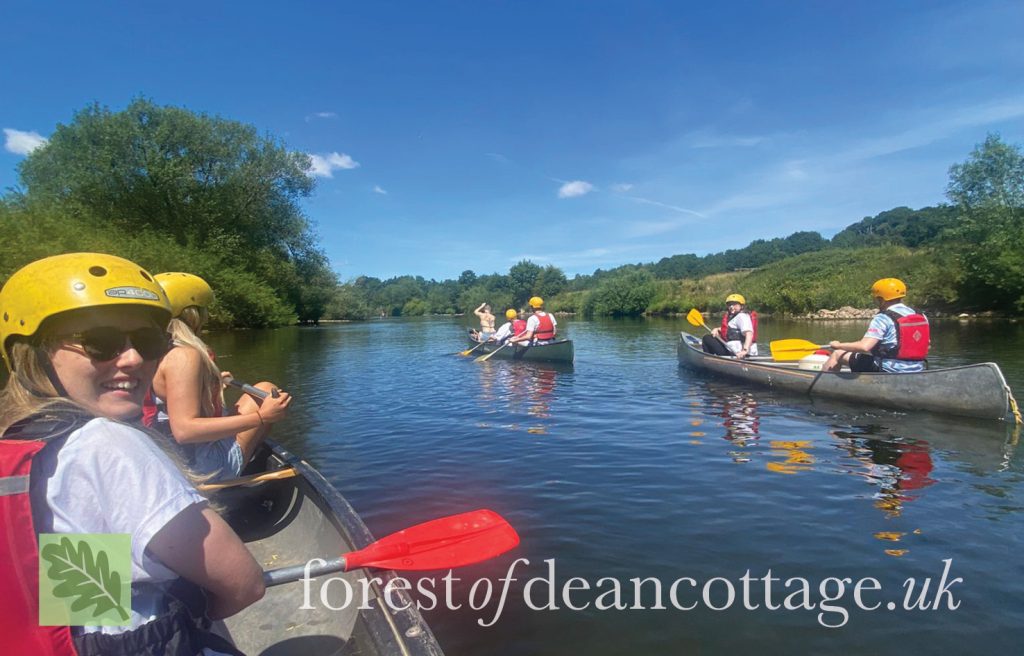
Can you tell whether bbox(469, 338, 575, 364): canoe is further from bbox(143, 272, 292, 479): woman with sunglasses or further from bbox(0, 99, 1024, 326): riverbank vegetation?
bbox(0, 99, 1024, 326): riverbank vegetation

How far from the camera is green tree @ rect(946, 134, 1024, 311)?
3319 centimetres

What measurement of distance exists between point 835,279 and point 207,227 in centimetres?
4725

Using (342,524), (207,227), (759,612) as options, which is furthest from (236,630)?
(207,227)

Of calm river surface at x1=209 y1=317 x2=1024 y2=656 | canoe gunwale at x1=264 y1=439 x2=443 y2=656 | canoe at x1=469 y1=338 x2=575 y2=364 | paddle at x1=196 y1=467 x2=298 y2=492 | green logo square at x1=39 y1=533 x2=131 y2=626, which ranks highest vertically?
green logo square at x1=39 y1=533 x2=131 y2=626

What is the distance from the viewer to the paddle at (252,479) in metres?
3.75

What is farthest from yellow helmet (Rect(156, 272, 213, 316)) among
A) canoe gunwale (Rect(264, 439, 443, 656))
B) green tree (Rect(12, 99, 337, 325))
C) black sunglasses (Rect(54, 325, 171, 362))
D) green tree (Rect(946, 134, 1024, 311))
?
green tree (Rect(946, 134, 1024, 311))

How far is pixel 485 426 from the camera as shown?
876 centimetres

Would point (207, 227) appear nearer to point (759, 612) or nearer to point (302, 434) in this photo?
point (302, 434)

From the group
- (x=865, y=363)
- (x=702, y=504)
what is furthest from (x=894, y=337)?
(x=702, y=504)

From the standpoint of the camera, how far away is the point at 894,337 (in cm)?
895

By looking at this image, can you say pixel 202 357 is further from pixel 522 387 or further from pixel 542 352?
pixel 542 352

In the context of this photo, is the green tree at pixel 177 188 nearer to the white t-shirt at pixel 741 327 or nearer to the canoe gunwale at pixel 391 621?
the white t-shirt at pixel 741 327

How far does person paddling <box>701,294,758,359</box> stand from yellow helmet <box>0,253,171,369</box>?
12805mm

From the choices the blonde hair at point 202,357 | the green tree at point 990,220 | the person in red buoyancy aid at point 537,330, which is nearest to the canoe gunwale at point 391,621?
the blonde hair at point 202,357
